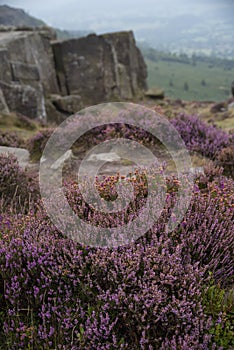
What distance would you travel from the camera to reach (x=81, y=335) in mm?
2379

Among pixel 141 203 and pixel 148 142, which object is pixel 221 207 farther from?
pixel 148 142

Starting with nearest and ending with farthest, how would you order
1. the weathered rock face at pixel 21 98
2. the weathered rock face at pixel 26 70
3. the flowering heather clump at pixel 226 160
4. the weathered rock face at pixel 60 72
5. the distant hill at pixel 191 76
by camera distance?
the flowering heather clump at pixel 226 160 < the weathered rock face at pixel 21 98 < the weathered rock face at pixel 26 70 < the weathered rock face at pixel 60 72 < the distant hill at pixel 191 76

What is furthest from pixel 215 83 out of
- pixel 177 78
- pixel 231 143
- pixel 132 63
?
pixel 231 143

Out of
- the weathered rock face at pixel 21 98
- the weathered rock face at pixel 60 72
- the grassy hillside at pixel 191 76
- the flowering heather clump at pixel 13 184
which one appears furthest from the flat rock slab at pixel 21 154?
the grassy hillside at pixel 191 76

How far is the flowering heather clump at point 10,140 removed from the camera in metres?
7.08

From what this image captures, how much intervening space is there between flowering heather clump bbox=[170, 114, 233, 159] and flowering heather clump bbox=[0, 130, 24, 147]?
3.09 m

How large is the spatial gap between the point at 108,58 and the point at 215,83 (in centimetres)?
11777

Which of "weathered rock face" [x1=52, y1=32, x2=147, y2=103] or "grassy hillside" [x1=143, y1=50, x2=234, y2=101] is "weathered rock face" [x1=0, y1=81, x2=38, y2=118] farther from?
"grassy hillside" [x1=143, y1=50, x2=234, y2=101]

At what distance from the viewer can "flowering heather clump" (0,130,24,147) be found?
7079 mm

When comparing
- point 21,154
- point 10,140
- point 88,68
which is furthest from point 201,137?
point 88,68

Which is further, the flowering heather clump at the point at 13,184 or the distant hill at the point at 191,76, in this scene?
the distant hill at the point at 191,76

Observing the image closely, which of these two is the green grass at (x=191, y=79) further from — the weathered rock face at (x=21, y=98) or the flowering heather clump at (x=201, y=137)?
the flowering heather clump at (x=201, y=137)

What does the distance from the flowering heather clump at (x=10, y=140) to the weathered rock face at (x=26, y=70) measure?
3621mm

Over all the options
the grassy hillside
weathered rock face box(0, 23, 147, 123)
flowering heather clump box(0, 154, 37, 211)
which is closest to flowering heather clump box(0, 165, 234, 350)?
flowering heather clump box(0, 154, 37, 211)
